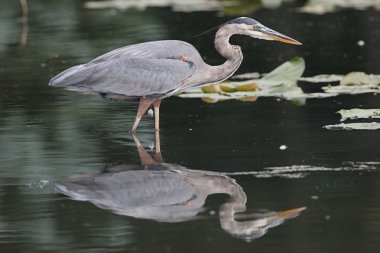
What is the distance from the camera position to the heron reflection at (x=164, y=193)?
6324 mm

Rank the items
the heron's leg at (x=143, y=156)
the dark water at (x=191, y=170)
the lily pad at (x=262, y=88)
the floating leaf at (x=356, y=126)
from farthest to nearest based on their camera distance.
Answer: the lily pad at (x=262, y=88) < the floating leaf at (x=356, y=126) < the heron's leg at (x=143, y=156) < the dark water at (x=191, y=170)

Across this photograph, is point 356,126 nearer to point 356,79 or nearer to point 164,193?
point 356,79

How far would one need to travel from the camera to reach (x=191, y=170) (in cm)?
767

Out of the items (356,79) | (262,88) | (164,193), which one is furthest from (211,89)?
(164,193)

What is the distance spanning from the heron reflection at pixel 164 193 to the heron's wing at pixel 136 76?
47.2 inches

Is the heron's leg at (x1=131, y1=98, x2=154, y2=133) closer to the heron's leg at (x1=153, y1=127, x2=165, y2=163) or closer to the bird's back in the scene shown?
the bird's back

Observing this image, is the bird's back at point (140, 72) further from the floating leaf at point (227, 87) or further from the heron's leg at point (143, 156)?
the floating leaf at point (227, 87)

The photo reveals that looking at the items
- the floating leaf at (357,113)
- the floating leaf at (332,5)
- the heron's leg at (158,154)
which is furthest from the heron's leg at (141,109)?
the floating leaf at (332,5)

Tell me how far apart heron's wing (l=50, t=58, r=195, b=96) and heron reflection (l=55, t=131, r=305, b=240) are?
47.2 inches

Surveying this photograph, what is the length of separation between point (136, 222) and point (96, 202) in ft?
1.98

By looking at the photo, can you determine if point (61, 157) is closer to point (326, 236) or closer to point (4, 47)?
point (326, 236)

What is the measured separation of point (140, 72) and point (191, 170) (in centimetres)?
176

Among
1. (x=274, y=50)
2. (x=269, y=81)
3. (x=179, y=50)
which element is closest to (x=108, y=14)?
(x=274, y=50)

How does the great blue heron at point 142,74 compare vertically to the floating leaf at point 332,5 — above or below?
above
